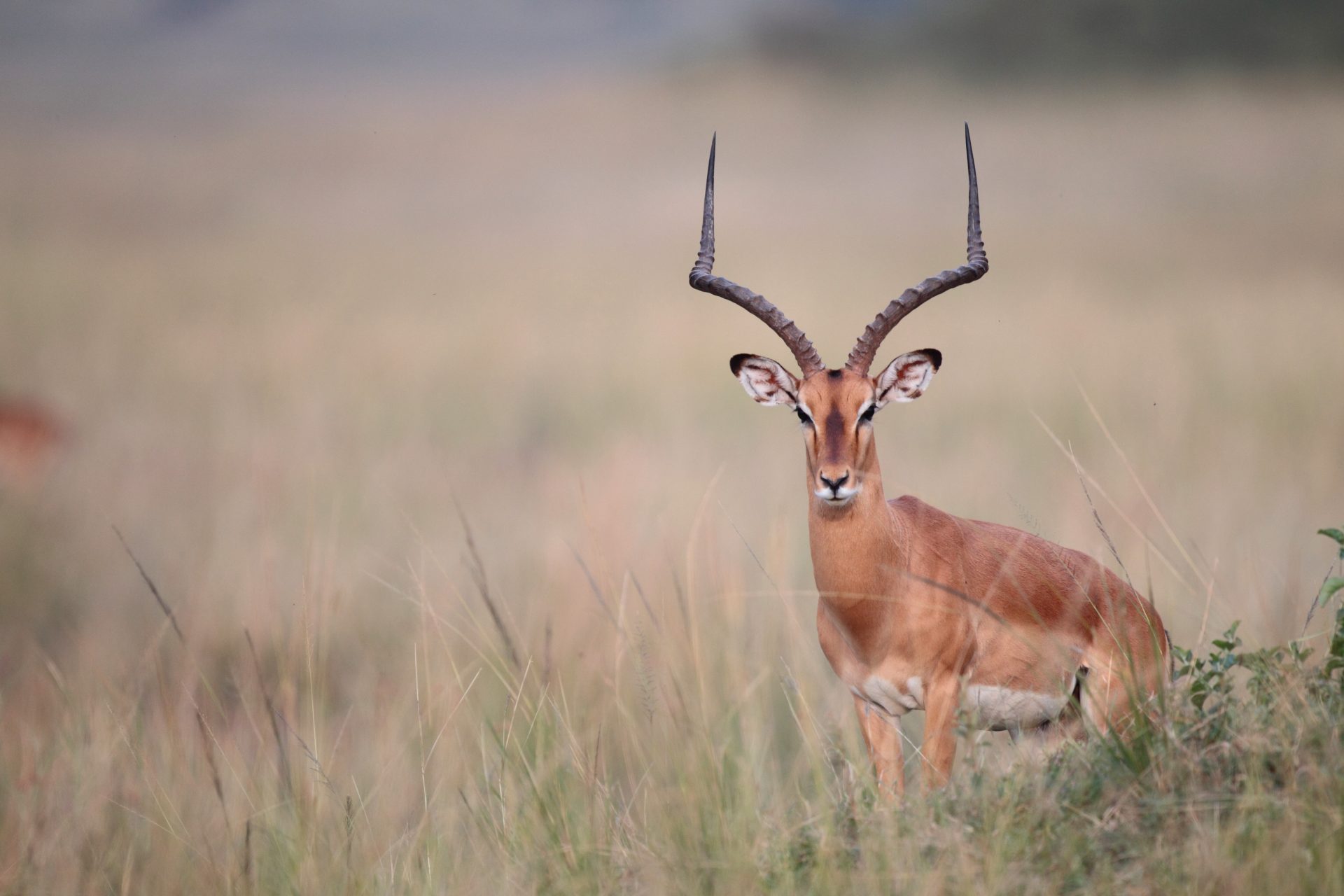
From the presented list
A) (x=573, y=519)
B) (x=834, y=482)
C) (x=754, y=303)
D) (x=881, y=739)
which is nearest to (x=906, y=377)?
(x=754, y=303)

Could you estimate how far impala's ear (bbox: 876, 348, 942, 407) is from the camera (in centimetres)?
620

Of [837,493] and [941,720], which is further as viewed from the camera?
[941,720]

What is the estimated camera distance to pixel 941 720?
570 centimetres

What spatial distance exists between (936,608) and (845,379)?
1.08 meters

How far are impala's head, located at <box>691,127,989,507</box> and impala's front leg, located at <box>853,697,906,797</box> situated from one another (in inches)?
37.3

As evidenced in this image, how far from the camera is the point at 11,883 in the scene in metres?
6.51

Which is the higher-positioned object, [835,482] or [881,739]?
[835,482]

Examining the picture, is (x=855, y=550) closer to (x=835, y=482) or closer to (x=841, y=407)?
(x=835, y=482)

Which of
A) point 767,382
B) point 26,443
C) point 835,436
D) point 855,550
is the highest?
point 767,382

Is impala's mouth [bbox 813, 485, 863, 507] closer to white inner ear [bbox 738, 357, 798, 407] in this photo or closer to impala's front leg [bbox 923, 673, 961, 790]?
white inner ear [bbox 738, 357, 798, 407]

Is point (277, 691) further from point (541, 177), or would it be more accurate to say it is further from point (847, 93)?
point (847, 93)

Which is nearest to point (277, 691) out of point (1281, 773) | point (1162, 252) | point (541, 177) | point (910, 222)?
point (1281, 773)

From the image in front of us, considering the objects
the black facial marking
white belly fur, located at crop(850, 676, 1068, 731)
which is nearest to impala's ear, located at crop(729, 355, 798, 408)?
the black facial marking

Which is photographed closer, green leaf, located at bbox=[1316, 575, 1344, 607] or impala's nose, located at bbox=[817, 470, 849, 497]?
green leaf, located at bbox=[1316, 575, 1344, 607]
